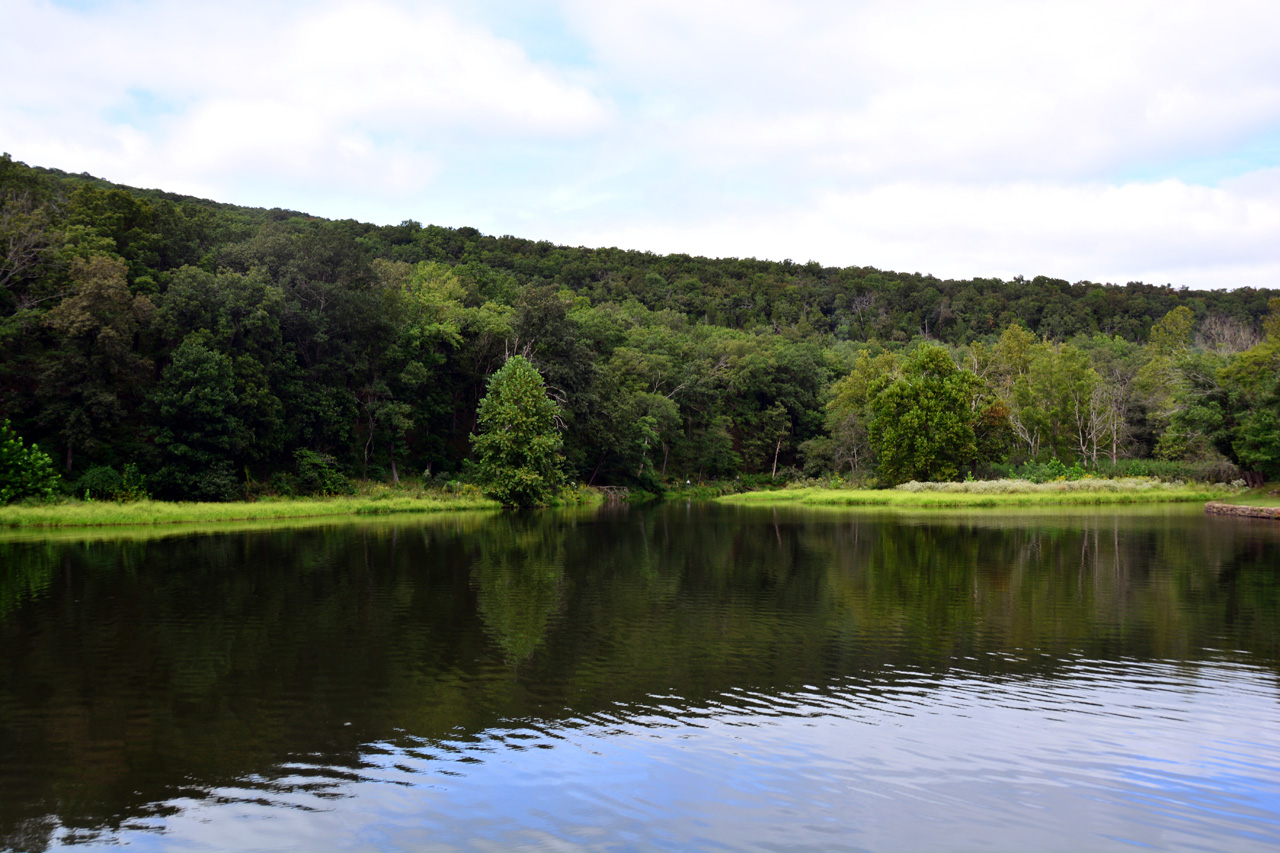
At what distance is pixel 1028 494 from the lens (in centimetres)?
5253

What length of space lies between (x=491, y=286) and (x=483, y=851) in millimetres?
91538

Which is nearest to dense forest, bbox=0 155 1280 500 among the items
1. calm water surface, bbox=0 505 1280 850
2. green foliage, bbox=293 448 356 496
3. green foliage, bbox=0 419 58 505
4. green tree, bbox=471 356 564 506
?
green foliage, bbox=293 448 356 496

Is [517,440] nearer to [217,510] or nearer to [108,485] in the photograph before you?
[217,510]

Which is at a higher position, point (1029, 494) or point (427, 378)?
point (427, 378)

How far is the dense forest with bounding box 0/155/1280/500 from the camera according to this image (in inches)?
1711

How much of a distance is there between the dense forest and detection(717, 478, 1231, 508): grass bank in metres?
3.20

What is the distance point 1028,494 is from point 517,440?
33.0m

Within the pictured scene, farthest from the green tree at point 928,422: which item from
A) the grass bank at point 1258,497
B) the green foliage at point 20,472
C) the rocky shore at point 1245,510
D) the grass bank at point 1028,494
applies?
the green foliage at point 20,472

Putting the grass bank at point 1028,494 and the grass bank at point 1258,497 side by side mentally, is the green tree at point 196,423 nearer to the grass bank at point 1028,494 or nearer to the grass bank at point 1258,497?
the grass bank at point 1028,494

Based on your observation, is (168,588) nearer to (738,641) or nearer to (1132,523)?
(738,641)

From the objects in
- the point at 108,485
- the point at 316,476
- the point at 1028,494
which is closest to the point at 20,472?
the point at 108,485

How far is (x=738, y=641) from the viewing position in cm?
1420

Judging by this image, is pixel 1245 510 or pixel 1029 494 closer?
pixel 1245 510

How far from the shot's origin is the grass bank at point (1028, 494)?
5075 cm
